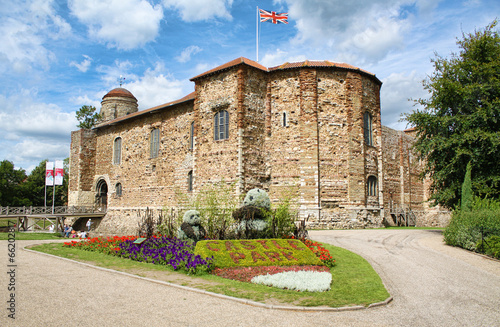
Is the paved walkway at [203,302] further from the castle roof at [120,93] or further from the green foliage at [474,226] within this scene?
the castle roof at [120,93]

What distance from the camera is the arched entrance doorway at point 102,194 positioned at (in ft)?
120

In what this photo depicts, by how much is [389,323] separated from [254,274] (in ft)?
13.1

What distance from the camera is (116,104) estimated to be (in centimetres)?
4291

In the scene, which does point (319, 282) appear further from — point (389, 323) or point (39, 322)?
point (39, 322)

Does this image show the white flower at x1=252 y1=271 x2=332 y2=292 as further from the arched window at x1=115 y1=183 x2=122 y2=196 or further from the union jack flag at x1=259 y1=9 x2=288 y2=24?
the arched window at x1=115 y1=183 x2=122 y2=196

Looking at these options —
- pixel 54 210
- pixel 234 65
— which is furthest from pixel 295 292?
pixel 54 210

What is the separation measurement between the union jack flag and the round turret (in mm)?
25987

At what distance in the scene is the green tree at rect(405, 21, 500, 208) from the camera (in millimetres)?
17578

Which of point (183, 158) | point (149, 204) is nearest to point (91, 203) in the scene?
point (149, 204)

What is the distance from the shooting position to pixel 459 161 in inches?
723

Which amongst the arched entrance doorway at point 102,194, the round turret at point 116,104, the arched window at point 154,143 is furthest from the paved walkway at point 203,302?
Result: the round turret at point 116,104

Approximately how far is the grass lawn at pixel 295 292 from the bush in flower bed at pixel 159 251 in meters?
0.27

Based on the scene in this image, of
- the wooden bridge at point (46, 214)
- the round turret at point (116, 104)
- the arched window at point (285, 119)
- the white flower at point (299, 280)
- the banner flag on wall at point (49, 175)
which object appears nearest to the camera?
the white flower at point (299, 280)

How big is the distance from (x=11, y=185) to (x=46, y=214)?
28.0 meters
